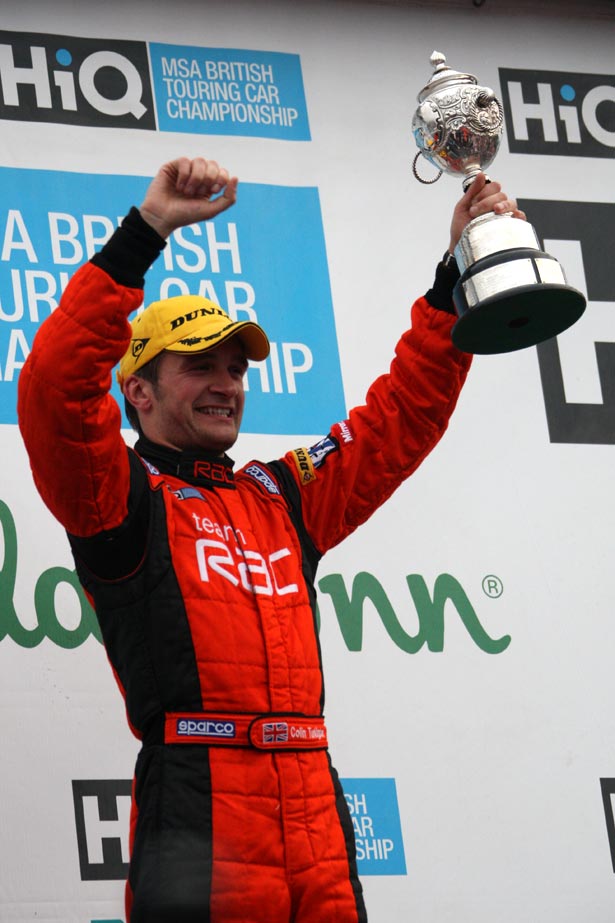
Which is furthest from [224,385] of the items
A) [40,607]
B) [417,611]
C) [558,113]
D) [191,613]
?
[558,113]

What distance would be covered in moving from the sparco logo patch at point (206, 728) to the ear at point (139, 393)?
52 cm

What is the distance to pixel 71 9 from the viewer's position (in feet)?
10.5

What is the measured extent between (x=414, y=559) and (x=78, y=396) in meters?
1.21

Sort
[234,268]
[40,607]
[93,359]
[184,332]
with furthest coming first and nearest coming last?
[234,268] → [40,607] → [184,332] → [93,359]

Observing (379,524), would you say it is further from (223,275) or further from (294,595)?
(294,595)

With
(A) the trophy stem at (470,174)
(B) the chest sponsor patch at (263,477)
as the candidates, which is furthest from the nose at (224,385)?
(A) the trophy stem at (470,174)

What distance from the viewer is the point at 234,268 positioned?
10.2 feet

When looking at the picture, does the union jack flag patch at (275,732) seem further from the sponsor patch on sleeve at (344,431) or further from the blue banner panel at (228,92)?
the blue banner panel at (228,92)

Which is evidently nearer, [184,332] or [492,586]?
[184,332]

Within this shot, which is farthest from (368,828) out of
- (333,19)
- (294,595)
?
(333,19)

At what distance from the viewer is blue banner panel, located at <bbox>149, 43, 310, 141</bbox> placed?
126 inches

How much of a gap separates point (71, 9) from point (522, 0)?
103 centimetres

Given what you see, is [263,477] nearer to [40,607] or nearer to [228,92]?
[40,607]

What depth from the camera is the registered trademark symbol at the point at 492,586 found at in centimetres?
304
